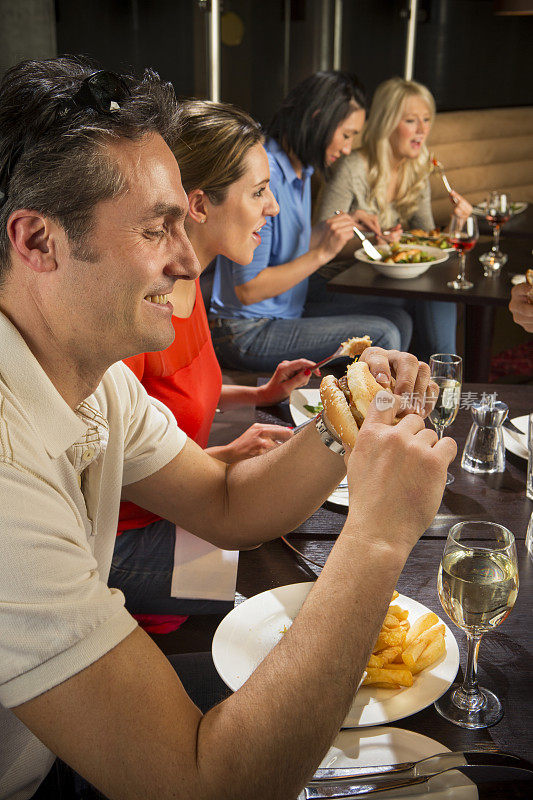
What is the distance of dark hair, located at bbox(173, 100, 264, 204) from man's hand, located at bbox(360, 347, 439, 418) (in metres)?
0.78

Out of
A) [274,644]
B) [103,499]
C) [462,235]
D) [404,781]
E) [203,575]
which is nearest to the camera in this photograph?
[404,781]

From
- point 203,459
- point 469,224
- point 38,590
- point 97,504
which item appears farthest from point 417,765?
point 469,224

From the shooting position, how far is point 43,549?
806 mm

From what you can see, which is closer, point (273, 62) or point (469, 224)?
point (469, 224)

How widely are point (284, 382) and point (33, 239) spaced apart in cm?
95

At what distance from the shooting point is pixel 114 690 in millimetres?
766

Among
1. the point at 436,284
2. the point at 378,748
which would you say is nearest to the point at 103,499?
the point at 378,748

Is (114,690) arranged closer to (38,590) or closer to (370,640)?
(38,590)

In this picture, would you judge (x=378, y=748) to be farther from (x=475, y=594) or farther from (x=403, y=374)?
(x=403, y=374)

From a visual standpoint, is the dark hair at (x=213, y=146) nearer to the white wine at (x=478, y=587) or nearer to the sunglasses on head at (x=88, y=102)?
the sunglasses on head at (x=88, y=102)

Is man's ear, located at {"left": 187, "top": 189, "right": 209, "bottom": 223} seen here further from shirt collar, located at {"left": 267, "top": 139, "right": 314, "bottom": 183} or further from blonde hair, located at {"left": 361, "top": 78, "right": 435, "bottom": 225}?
blonde hair, located at {"left": 361, "top": 78, "right": 435, "bottom": 225}

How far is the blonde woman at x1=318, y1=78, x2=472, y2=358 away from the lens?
3.59m

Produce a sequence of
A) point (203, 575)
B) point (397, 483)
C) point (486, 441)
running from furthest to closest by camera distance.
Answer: point (203, 575), point (486, 441), point (397, 483)

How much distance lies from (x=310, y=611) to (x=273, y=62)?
14.7ft
